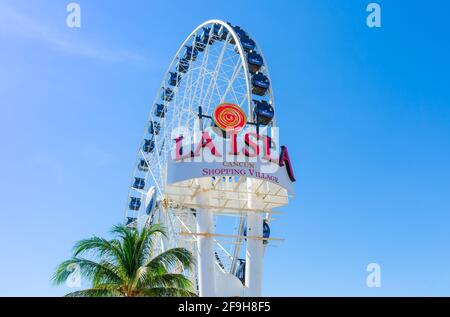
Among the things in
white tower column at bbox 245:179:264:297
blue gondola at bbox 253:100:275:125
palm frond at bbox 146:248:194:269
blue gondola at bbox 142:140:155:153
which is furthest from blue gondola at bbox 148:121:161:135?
palm frond at bbox 146:248:194:269

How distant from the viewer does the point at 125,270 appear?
16.2m

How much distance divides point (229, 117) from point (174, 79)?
67.9 feet

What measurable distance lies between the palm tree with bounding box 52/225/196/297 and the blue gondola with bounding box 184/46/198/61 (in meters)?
25.6

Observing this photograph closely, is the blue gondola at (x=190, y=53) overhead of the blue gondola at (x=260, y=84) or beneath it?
overhead

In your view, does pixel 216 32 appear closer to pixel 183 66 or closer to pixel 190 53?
pixel 190 53

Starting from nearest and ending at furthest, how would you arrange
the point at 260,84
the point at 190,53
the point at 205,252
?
the point at 205,252, the point at 260,84, the point at 190,53

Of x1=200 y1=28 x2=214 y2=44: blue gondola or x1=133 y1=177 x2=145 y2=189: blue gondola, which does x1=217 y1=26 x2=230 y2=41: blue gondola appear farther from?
x1=133 y1=177 x2=145 y2=189: blue gondola

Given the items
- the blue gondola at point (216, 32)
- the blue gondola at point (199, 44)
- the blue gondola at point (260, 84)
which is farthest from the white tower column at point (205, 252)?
the blue gondola at point (199, 44)

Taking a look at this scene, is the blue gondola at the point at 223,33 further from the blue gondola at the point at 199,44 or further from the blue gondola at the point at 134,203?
the blue gondola at the point at 134,203

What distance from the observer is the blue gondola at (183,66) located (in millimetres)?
41906

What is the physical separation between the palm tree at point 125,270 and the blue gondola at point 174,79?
26896mm

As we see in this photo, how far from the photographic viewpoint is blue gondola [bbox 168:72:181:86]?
4232 cm

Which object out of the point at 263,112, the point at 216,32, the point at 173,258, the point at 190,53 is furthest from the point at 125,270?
the point at 190,53
